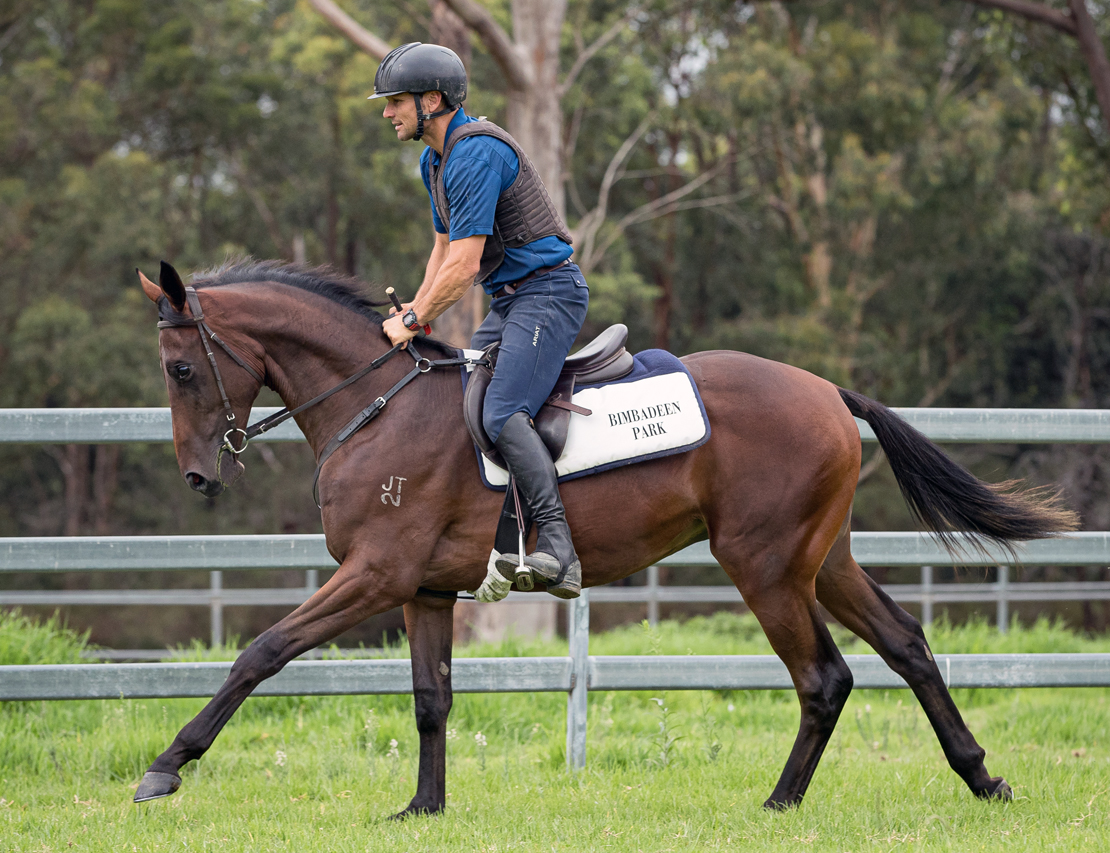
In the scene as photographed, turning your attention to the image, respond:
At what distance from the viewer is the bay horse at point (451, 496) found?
4.65 m

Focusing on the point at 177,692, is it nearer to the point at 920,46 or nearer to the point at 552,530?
the point at 552,530

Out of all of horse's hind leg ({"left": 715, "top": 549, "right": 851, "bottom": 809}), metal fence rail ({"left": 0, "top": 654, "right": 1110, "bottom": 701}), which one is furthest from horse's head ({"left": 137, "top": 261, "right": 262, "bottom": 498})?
horse's hind leg ({"left": 715, "top": 549, "right": 851, "bottom": 809})

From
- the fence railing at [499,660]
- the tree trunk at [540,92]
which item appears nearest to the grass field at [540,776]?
the fence railing at [499,660]

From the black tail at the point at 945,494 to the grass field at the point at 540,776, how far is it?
3.94 feet

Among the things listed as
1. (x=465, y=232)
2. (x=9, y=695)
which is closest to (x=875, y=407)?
(x=465, y=232)

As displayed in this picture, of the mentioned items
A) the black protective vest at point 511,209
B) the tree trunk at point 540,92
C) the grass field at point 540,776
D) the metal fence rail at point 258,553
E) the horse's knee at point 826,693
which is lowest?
the grass field at point 540,776

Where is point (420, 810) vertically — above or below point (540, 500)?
below

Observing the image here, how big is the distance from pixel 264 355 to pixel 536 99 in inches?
446

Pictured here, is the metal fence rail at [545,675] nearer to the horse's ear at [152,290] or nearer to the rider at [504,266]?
the rider at [504,266]

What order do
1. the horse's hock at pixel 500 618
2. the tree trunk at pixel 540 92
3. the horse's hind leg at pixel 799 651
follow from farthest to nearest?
the tree trunk at pixel 540 92 < the horse's hock at pixel 500 618 < the horse's hind leg at pixel 799 651

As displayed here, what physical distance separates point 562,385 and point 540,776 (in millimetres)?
1961

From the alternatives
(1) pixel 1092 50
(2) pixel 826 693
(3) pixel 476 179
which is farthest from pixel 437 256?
(1) pixel 1092 50

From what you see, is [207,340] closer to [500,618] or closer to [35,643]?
[35,643]

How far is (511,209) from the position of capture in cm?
481
